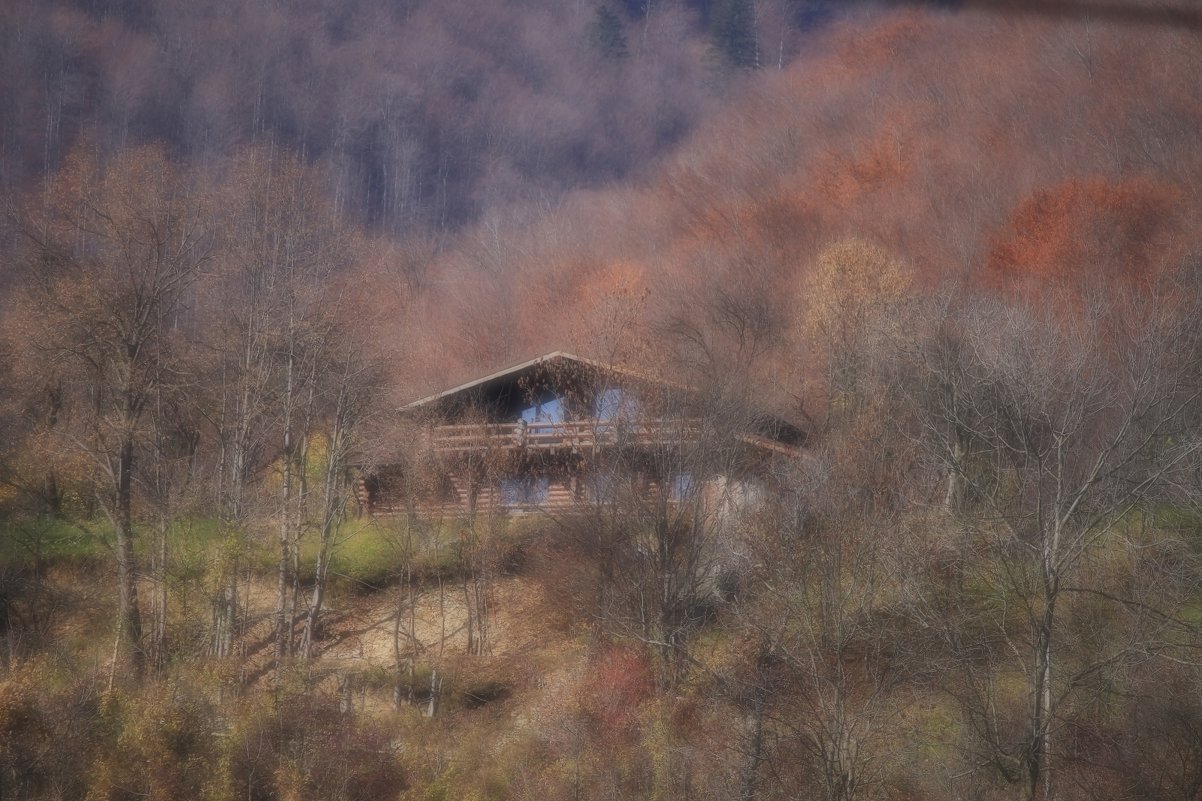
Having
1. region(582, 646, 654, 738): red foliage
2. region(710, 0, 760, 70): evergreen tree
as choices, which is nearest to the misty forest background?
region(582, 646, 654, 738): red foliage

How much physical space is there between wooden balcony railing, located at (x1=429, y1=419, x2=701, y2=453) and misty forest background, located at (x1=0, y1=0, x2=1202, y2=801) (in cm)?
80

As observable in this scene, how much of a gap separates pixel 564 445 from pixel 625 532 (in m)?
3.83

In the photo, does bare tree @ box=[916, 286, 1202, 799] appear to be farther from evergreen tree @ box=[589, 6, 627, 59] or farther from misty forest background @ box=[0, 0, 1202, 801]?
evergreen tree @ box=[589, 6, 627, 59]

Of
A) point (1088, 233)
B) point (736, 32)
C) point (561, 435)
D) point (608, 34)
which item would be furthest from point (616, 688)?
point (608, 34)

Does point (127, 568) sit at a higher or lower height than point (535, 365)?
lower

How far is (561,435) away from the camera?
25.0 m

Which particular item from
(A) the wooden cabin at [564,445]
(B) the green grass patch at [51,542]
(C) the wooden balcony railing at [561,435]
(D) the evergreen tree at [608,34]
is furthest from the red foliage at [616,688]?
(D) the evergreen tree at [608,34]

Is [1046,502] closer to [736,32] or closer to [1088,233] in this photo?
[1088,233]

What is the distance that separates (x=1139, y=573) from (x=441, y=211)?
5452cm

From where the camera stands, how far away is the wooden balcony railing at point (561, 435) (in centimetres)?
2170

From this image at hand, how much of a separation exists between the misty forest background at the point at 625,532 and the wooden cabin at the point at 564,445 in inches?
18.0

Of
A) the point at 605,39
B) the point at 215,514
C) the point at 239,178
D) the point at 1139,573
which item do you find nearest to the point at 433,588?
the point at 215,514

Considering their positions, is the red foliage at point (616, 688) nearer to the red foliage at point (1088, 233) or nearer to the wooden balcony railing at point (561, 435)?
the wooden balcony railing at point (561, 435)

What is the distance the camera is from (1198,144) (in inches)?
1430
